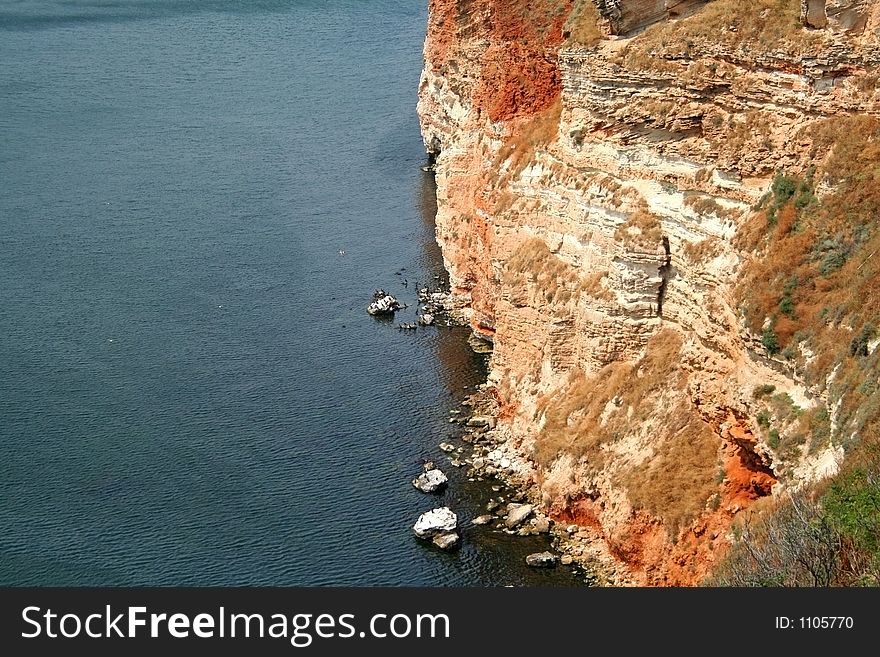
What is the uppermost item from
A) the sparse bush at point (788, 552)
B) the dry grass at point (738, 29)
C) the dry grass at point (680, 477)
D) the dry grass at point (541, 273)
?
the dry grass at point (738, 29)

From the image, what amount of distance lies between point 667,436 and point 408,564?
12.8 metres

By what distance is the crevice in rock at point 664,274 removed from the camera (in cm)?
6159

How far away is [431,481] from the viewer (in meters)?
67.4

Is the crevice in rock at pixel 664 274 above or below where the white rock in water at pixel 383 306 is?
below

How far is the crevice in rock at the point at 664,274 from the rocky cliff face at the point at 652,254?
0.13m

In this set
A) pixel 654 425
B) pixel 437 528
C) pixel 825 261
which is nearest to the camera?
pixel 825 261

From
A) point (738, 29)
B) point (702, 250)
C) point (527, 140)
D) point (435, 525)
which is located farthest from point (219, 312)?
point (738, 29)

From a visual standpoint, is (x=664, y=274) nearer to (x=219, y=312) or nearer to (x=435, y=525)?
(x=435, y=525)

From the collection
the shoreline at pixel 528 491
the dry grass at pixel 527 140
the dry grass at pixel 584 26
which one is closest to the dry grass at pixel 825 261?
the shoreline at pixel 528 491

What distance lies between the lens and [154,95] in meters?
140

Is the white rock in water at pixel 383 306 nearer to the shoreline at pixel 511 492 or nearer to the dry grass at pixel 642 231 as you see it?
the shoreline at pixel 511 492

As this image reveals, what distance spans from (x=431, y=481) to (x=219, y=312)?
29698 mm

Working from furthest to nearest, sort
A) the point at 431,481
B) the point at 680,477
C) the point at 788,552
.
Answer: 1. the point at 431,481
2. the point at 680,477
3. the point at 788,552

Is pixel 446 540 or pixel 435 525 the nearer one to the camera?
pixel 446 540
